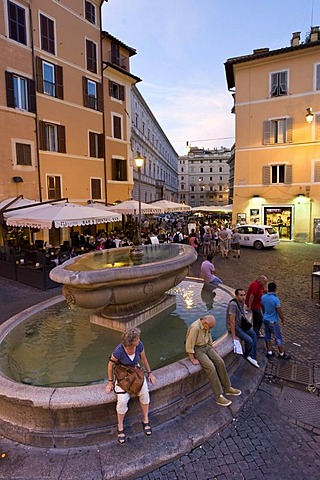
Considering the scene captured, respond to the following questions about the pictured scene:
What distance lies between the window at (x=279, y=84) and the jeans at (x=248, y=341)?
23.6 meters

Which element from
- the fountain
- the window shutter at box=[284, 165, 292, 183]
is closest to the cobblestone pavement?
the fountain

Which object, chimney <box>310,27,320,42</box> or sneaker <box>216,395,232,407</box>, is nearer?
sneaker <box>216,395,232,407</box>

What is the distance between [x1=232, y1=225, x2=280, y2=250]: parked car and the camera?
65.2 feet

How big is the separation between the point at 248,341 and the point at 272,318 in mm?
896

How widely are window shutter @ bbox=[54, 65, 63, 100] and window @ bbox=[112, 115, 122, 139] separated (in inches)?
199

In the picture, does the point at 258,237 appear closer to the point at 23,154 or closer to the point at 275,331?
the point at 23,154

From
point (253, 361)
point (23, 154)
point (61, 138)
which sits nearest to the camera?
point (253, 361)

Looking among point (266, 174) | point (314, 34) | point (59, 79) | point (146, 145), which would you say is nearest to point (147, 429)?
point (59, 79)

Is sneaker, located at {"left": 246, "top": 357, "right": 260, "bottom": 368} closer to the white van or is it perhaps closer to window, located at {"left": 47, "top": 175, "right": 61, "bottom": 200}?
the white van

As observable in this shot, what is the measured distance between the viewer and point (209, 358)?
4.51 m

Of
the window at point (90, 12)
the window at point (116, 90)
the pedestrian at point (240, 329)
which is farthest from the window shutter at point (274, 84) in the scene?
the pedestrian at point (240, 329)

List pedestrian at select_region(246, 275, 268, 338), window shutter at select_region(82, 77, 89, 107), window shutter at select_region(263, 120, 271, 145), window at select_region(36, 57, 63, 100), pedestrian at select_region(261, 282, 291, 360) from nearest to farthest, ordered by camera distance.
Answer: pedestrian at select_region(261, 282, 291, 360) → pedestrian at select_region(246, 275, 268, 338) → window at select_region(36, 57, 63, 100) → window shutter at select_region(82, 77, 89, 107) → window shutter at select_region(263, 120, 271, 145)

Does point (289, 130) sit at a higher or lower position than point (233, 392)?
higher

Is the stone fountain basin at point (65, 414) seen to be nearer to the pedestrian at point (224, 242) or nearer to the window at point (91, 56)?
the pedestrian at point (224, 242)
